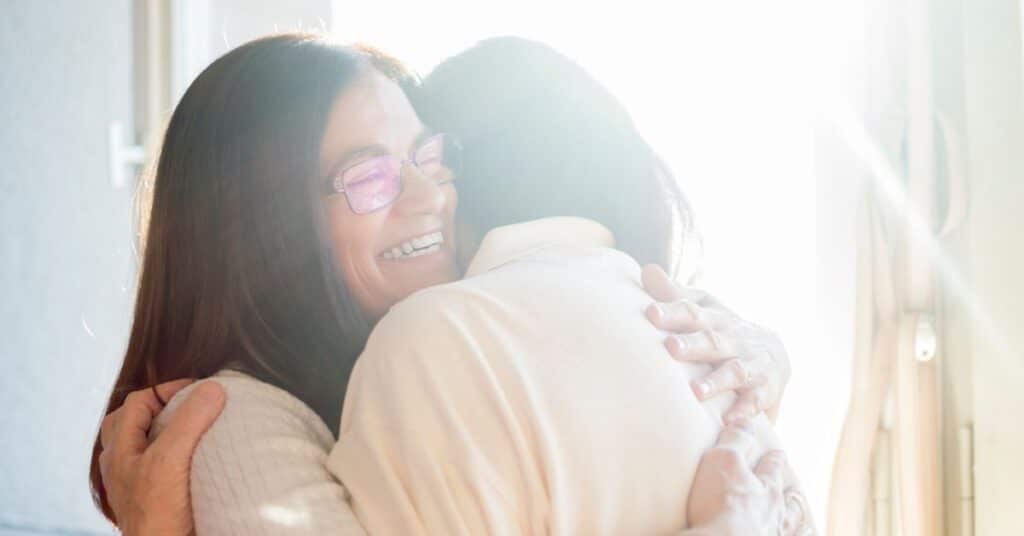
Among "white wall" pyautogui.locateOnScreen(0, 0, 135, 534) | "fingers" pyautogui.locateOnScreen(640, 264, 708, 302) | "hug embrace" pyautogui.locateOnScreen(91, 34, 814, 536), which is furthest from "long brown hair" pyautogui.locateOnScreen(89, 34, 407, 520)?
"white wall" pyautogui.locateOnScreen(0, 0, 135, 534)

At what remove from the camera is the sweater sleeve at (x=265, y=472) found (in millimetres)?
1106

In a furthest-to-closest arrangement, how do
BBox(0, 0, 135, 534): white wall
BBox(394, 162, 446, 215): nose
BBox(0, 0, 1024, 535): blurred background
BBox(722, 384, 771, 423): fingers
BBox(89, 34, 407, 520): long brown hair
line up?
BBox(0, 0, 135, 534): white wall < BBox(0, 0, 1024, 535): blurred background < BBox(394, 162, 446, 215): nose < BBox(89, 34, 407, 520): long brown hair < BBox(722, 384, 771, 423): fingers

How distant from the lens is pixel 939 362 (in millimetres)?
2027

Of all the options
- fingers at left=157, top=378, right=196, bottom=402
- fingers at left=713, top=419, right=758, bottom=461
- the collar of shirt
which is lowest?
fingers at left=713, top=419, right=758, bottom=461

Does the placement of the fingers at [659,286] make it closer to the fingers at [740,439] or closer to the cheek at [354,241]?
the fingers at [740,439]

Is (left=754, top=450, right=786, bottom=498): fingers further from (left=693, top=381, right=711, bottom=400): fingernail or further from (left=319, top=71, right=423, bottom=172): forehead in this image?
(left=319, top=71, right=423, bottom=172): forehead

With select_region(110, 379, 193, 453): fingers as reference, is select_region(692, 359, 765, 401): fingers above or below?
above

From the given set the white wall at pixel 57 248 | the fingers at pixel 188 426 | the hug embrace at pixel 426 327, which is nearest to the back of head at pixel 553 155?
the hug embrace at pixel 426 327

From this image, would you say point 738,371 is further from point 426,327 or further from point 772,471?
point 426,327

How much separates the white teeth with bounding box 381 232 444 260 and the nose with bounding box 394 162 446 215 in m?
0.03

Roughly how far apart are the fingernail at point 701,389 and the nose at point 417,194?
49 cm

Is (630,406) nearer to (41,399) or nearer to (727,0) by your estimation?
(727,0)

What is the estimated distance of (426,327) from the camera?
109cm

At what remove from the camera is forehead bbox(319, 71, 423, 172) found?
1513 mm
